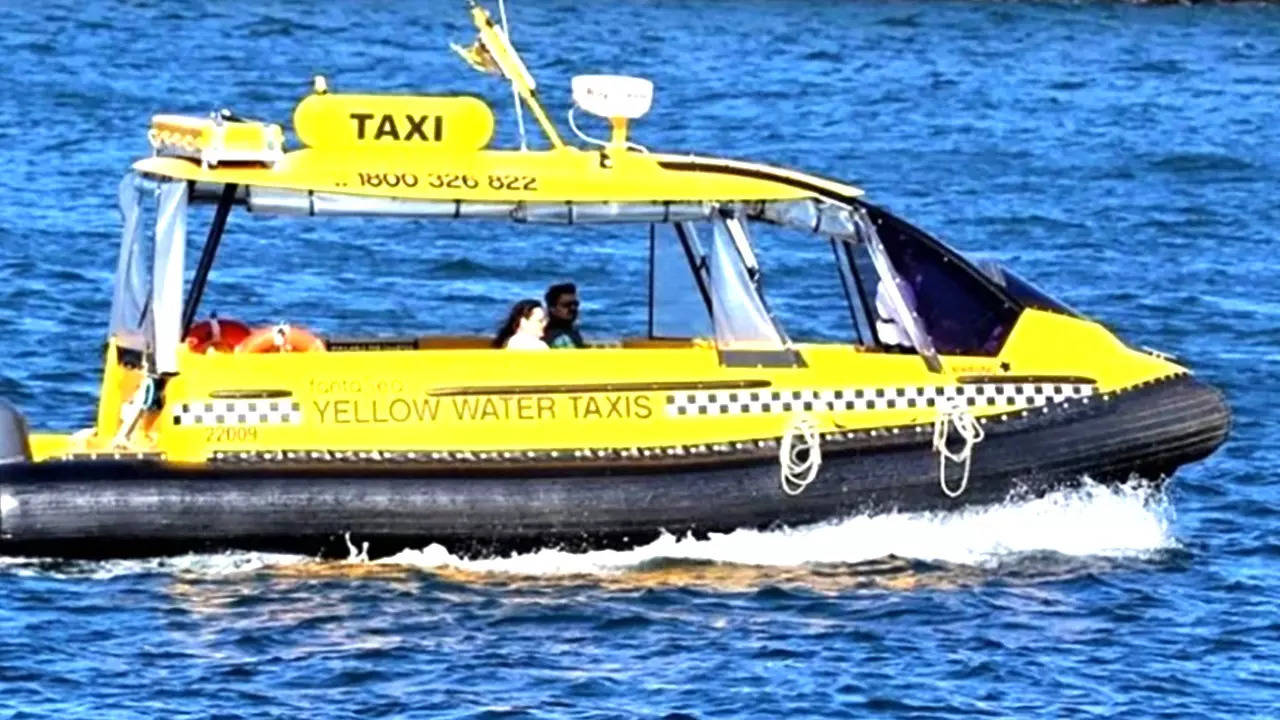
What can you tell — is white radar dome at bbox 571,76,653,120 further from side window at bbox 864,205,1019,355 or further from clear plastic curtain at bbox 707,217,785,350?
side window at bbox 864,205,1019,355

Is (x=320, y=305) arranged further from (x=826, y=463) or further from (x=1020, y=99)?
(x=1020, y=99)

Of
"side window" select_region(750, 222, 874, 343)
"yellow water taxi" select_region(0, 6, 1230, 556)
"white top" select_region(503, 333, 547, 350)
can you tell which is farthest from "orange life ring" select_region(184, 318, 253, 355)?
"side window" select_region(750, 222, 874, 343)

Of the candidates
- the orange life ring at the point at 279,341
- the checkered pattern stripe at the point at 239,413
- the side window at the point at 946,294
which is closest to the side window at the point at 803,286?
the side window at the point at 946,294

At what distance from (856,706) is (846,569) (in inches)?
79.1

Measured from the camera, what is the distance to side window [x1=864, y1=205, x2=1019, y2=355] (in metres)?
17.0

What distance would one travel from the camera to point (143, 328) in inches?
648

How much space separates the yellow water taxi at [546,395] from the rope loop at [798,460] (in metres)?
0.01

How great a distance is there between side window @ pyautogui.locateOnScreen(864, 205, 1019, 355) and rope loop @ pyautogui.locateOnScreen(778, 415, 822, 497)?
99 cm

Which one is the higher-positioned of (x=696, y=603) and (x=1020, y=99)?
(x=1020, y=99)

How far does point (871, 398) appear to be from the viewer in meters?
16.5

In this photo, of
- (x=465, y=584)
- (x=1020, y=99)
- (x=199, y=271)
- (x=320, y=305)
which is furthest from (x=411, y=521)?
(x=1020, y=99)

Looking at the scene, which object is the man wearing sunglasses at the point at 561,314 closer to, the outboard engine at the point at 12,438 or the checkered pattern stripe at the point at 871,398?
the checkered pattern stripe at the point at 871,398

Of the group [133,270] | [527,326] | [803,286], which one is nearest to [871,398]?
[527,326]

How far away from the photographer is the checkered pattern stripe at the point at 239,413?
52.3ft
